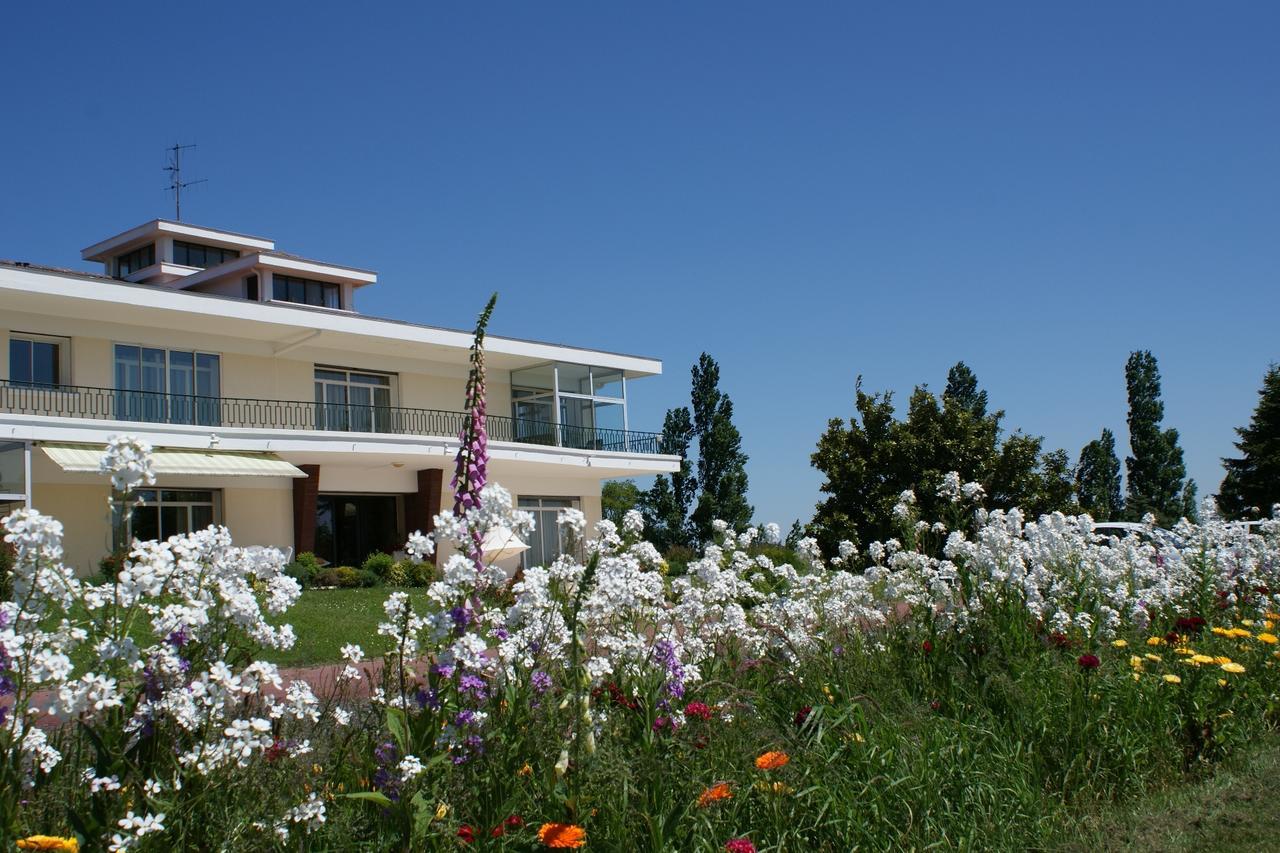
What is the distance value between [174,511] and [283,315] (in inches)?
198

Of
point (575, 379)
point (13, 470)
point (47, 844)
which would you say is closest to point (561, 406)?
point (575, 379)

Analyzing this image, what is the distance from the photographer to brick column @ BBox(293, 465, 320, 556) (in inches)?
951

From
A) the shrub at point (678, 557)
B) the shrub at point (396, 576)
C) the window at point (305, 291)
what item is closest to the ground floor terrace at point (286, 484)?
the shrub at point (396, 576)

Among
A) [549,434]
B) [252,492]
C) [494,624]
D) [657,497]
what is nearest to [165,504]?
[252,492]

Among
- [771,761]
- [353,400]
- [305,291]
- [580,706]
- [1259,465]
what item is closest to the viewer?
[580,706]

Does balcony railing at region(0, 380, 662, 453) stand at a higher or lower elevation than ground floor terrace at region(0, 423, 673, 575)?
higher

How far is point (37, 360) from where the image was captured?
21750 mm

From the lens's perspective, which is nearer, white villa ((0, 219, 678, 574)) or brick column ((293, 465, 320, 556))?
white villa ((0, 219, 678, 574))

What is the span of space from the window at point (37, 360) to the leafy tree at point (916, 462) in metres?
16.5

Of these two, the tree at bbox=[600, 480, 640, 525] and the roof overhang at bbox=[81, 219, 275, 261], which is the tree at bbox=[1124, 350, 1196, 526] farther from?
the roof overhang at bbox=[81, 219, 275, 261]

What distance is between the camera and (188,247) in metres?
33.1

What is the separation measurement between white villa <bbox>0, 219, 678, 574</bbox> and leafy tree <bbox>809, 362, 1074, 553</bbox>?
897cm

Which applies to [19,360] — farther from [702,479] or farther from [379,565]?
[702,479]

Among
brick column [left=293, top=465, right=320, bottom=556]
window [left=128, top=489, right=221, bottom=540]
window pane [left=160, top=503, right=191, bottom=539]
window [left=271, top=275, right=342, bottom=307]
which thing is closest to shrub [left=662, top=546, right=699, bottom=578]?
brick column [left=293, top=465, right=320, bottom=556]
